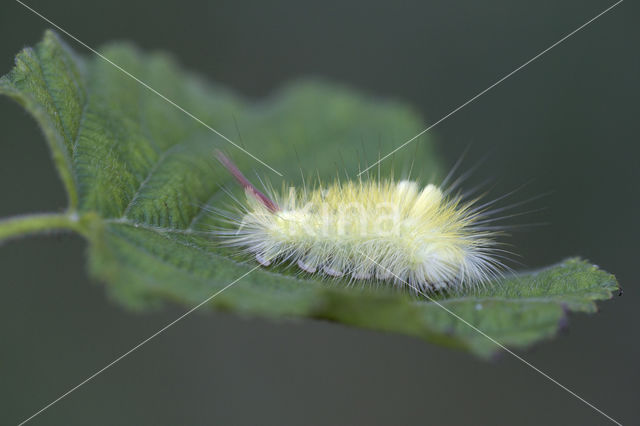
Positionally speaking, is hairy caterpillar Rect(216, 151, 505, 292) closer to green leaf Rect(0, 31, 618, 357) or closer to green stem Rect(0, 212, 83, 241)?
green leaf Rect(0, 31, 618, 357)

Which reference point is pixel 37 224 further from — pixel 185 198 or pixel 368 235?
pixel 368 235

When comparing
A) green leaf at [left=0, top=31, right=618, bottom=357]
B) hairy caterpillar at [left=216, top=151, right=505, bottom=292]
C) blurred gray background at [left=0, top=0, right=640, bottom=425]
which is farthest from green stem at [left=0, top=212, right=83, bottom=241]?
blurred gray background at [left=0, top=0, right=640, bottom=425]

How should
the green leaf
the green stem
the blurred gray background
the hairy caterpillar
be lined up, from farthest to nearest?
the blurred gray background → the hairy caterpillar → the green stem → the green leaf

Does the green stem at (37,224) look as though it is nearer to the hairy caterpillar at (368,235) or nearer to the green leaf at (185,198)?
the green leaf at (185,198)

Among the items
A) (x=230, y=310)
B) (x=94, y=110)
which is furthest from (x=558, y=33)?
(x=230, y=310)

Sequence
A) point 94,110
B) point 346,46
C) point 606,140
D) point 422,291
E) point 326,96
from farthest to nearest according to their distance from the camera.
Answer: point 346,46 → point 606,140 → point 326,96 → point 94,110 → point 422,291

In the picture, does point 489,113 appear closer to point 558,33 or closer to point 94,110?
point 558,33

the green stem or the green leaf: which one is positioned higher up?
the green leaf
